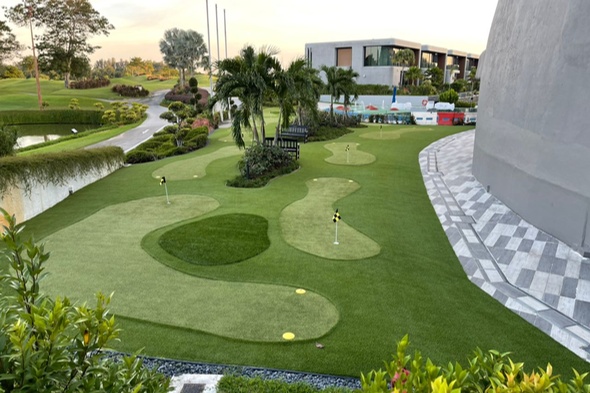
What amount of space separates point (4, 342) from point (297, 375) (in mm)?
3537

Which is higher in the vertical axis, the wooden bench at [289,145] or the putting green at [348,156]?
the wooden bench at [289,145]

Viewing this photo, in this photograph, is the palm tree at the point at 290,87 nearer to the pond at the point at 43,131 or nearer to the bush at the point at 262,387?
the bush at the point at 262,387


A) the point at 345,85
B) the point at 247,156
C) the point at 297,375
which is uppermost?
the point at 345,85

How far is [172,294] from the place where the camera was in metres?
6.56

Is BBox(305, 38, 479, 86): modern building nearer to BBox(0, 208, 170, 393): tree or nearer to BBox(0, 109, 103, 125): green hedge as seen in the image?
BBox(0, 109, 103, 125): green hedge

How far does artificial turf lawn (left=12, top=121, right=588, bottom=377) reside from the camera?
5258mm

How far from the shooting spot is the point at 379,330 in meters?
5.70

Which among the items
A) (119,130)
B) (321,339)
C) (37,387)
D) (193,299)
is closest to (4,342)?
(37,387)

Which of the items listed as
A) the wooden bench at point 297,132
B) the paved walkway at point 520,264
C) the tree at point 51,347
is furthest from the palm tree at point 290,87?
the tree at point 51,347

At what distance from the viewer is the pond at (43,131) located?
3065 cm

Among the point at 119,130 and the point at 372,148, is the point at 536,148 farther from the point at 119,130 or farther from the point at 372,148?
the point at 119,130

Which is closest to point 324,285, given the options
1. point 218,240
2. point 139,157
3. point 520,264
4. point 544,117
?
point 218,240

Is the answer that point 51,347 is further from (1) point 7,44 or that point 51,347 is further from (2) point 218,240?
(1) point 7,44

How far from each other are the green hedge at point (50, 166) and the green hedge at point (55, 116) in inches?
1030
